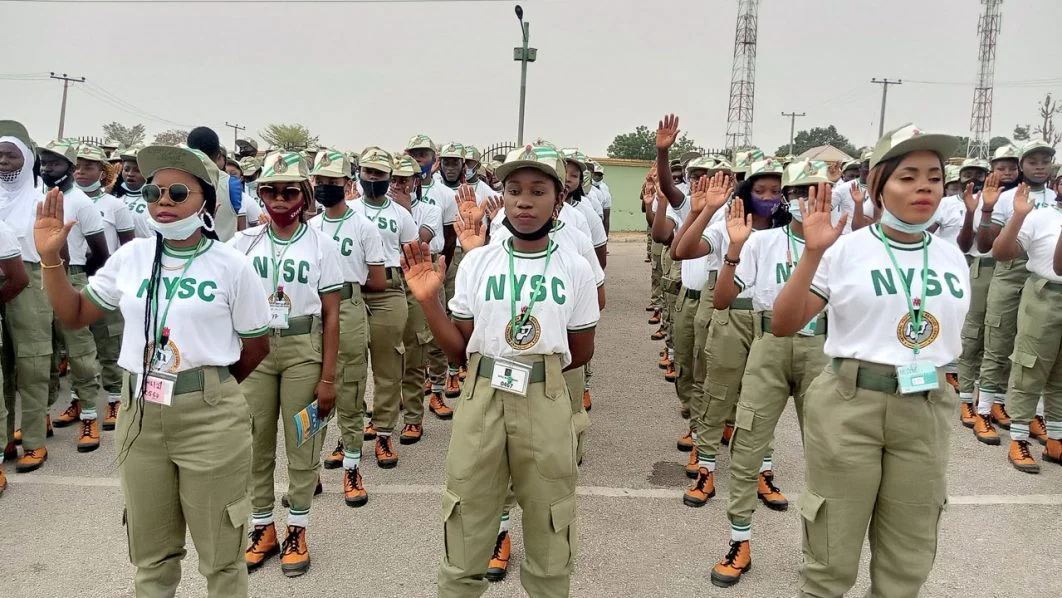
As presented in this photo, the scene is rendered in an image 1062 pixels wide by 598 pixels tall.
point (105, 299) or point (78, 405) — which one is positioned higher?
point (105, 299)

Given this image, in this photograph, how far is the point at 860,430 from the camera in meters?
2.85

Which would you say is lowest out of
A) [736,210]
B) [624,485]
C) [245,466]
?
[624,485]

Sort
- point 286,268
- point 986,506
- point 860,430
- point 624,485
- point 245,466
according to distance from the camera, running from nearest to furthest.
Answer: point 860,430 → point 245,466 → point 286,268 → point 986,506 → point 624,485

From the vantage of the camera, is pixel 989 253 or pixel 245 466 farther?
pixel 989 253

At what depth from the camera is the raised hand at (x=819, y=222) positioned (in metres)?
2.75

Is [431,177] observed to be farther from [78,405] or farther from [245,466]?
[245,466]

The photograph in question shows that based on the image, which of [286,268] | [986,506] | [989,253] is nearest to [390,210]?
[286,268]

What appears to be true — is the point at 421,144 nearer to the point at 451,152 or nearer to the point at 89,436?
the point at 451,152

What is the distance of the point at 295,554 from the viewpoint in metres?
4.13

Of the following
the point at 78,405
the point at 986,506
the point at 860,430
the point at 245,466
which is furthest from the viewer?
the point at 78,405

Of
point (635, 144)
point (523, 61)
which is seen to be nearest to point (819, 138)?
point (635, 144)

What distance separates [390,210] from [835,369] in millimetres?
4280

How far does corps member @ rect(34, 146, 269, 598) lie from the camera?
2.83 metres

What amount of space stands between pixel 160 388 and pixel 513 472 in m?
1.57
